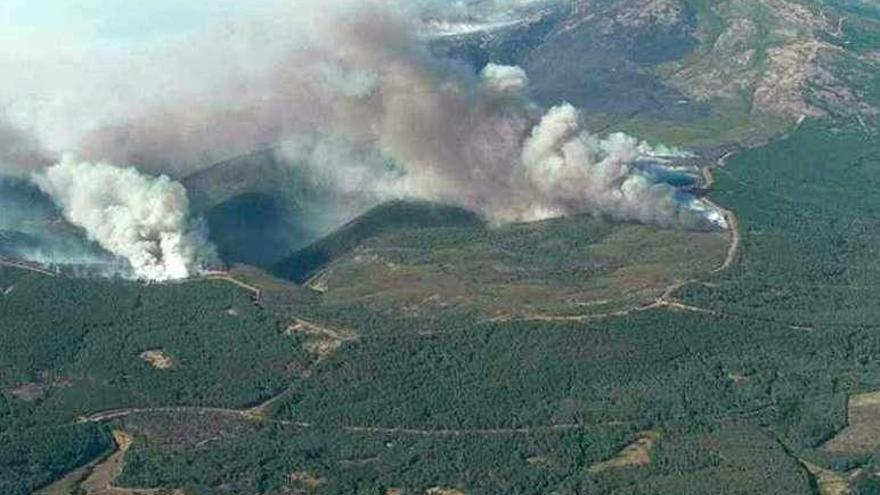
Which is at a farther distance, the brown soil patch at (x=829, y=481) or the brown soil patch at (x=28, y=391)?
→ the brown soil patch at (x=28, y=391)

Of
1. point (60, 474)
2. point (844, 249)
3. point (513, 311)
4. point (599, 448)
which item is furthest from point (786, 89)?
point (60, 474)

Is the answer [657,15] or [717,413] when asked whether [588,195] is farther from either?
[657,15]

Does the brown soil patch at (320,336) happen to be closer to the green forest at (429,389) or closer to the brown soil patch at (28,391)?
the green forest at (429,389)

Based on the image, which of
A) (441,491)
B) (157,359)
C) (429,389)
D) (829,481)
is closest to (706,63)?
(429,389)

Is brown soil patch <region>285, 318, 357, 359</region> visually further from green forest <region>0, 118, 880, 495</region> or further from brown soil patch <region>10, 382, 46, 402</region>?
brown soil patch <region>10, 382, 46, 402</region>

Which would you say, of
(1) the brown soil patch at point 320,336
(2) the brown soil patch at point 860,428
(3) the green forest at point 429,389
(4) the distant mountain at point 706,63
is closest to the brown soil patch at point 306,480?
(3) the green forest at point 429,389

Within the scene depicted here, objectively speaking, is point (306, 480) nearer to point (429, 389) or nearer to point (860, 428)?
point (429, 389)
